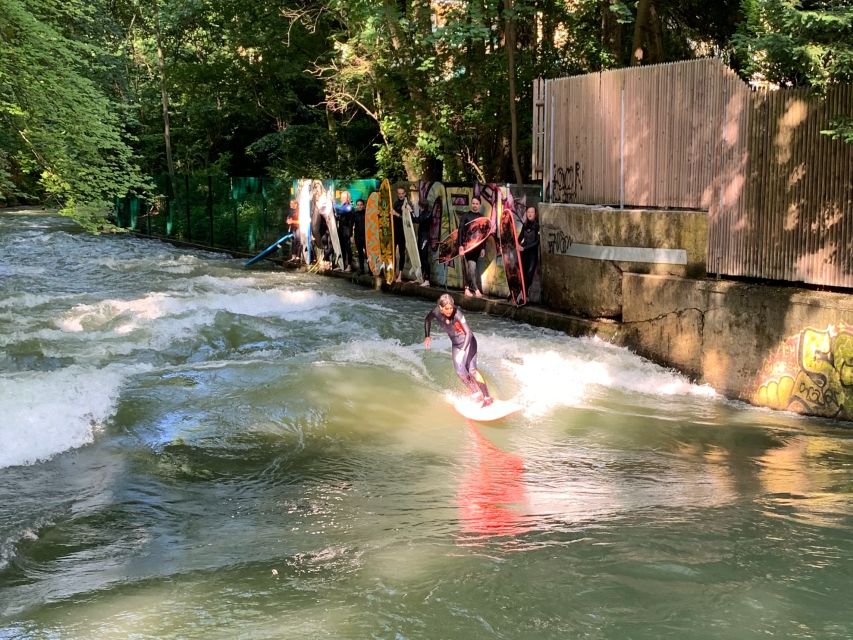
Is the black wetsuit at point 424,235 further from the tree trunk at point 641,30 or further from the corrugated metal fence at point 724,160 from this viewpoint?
the tree trunk at point 641,30

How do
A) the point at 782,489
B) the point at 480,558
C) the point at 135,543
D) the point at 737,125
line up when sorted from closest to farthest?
the point at 480,558
the point at 135,543
the point at 782,489
the point at 737,125

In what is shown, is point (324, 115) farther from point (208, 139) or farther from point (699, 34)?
point (699, 34)

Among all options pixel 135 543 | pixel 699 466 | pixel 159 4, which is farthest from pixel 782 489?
pixel 159 4

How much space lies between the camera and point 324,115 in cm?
3234

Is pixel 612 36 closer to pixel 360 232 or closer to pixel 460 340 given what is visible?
pixel 360 232

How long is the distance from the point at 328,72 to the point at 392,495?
21927mm

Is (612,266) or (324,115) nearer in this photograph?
(612,266)

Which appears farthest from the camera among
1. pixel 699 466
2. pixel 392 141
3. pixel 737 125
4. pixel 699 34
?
pixel 392 141

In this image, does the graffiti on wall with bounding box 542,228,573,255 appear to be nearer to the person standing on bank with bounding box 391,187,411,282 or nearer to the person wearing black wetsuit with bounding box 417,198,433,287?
the person wearing black wetsuit with bounding box 417,198,433,287

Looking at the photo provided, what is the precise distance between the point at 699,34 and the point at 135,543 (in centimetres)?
1900

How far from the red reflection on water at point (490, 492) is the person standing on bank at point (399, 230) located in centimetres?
1106

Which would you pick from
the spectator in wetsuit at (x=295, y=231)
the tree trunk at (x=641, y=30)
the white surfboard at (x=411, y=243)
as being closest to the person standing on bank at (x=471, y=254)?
the white surfboard at (x=411, y=243)

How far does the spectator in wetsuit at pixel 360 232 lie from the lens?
22750 mm

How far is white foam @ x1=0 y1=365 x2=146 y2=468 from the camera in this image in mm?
9773
